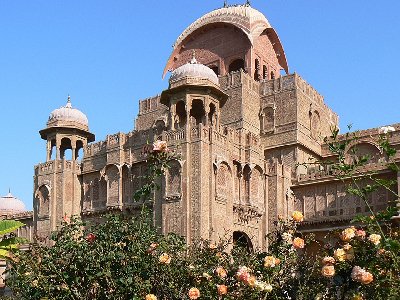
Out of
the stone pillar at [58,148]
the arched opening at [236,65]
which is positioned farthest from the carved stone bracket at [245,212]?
the arched opening at [236,65]

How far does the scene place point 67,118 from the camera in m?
29.8

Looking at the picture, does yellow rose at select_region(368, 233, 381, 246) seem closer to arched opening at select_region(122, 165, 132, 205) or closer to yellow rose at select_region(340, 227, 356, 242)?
yellow rose at select_region(340, 227, 356, 242)

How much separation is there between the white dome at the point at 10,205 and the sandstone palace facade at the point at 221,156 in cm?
1088

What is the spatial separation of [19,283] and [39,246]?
91 centimetres

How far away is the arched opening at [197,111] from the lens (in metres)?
25.4

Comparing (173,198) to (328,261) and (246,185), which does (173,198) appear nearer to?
(246,185)

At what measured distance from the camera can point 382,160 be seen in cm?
2573

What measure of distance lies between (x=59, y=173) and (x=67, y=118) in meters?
2.75

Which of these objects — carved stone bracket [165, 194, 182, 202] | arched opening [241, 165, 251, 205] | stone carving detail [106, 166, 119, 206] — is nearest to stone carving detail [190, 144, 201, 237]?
carved stone bracket [165, 194, 182, 202]

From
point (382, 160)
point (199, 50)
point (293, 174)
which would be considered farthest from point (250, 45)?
point (382, 160)

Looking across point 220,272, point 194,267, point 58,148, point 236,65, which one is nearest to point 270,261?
point 220,272

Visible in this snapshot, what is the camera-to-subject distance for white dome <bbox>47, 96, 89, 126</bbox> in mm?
29844

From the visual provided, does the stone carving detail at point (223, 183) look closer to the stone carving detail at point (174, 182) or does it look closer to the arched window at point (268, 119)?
the stone carving detail at point (174, 182)

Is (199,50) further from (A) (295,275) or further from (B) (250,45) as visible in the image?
(A) (295,275)
